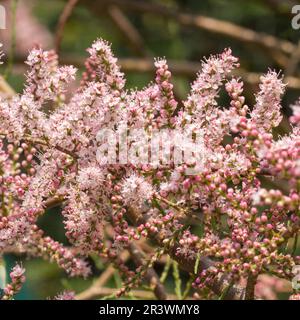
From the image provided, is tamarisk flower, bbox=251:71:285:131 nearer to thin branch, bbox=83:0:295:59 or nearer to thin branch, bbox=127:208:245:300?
thin branch, bbox=127:208:245:300

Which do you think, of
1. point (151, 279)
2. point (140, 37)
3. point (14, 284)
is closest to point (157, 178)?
point (14, 284)

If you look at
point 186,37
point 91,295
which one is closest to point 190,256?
point 91,295

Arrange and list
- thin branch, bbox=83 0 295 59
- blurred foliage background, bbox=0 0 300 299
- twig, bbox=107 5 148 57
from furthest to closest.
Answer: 1. blurred foliage background, bbox=0 0 300 299
2. twig, bbox=107 5 148 57
3. thin branch, bbox=83 0 295 59

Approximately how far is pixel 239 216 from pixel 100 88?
1.53 ft

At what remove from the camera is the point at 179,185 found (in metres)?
1.60

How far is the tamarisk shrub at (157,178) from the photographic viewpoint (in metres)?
1.56

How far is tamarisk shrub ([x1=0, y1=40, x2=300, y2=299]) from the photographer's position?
61.5 inches

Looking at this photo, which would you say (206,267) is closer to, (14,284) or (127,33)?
(14,284)

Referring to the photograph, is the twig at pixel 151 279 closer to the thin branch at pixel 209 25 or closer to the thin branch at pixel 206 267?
the thin branch at pixel 206 267

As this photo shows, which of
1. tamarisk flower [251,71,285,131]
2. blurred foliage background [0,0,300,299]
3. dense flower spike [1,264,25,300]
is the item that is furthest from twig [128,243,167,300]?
blurred foliage background [0,0,300,299]

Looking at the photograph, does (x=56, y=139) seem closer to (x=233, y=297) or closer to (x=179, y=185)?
(x=179, y=185)

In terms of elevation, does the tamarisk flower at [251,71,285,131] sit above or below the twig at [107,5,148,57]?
below

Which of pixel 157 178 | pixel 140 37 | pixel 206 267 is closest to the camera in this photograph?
pixel 157 178

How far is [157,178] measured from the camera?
163cm
